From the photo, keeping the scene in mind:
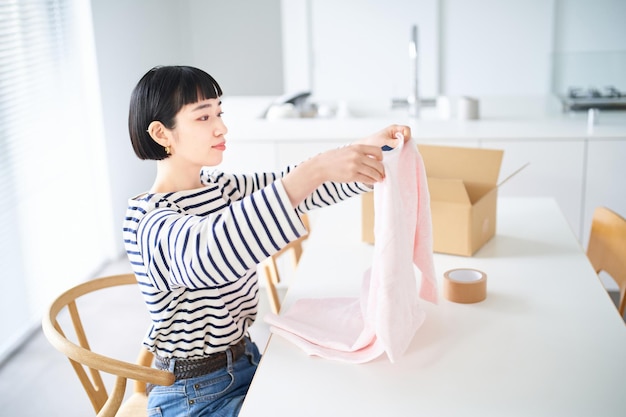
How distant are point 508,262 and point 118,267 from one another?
2529 mm

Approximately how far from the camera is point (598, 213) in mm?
1989

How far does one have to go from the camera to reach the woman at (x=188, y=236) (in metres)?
1.21

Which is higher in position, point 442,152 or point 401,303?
point 442,152

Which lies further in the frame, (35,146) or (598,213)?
(35,146)

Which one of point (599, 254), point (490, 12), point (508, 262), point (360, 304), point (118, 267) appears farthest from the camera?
point (490, 12)

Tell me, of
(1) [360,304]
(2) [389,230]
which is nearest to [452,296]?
(1) [360,304]

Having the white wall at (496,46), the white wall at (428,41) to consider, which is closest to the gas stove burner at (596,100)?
the white wall at (428,41)

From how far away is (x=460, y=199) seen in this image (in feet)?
5.76

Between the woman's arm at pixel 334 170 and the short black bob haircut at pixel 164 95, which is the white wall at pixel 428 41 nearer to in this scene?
the short black bob haircut at pixel 164 95

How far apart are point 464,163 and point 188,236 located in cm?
101

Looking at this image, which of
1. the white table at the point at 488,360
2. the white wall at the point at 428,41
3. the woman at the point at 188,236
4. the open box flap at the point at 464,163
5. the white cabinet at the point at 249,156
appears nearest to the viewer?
the white table at the point at 488,360

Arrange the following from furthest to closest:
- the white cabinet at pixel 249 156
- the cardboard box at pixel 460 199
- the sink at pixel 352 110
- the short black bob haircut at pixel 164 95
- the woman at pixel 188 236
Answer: the sink at pixel 352 110 → the white cabinet at pixel 249 156 → the cardboard box at pixel 460 199 → the short black bob haircut at pixel 164 95 → the woman at pixel 188 236

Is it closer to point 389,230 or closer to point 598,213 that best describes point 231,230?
point 389,230

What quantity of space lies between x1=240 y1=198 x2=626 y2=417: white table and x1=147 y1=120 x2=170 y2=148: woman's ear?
1.41ft
